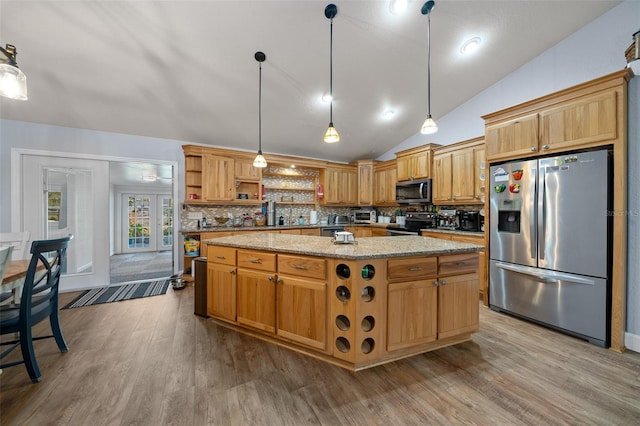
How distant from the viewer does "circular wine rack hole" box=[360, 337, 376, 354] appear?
1.93 metres

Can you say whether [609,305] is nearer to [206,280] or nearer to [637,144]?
[637,144]

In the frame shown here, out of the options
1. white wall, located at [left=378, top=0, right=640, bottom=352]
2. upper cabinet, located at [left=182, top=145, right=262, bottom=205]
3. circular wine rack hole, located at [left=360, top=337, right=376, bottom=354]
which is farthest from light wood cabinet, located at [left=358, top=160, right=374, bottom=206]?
circular wine rack hole, located at [left=360, top=337, right=376, bottom=354]

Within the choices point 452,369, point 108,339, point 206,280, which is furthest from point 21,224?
point 452,369

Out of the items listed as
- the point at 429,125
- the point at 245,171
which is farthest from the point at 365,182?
the point at 429,125

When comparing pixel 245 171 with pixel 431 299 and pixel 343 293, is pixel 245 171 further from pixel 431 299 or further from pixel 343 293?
pixel 431 299

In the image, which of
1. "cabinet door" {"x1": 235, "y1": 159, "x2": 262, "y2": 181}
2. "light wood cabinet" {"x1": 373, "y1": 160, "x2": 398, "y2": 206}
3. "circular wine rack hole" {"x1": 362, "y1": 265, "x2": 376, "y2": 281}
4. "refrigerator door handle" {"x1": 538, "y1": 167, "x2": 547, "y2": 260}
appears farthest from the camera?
"light wood cabinet" {"x1": 373, "y1": 160, "x2": 398, "y2": 206}

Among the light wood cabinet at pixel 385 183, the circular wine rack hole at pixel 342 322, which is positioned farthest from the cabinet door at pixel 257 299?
the light wood cabinet at pixel 385 183

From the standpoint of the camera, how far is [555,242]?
2.54 m

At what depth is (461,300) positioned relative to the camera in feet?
7.31

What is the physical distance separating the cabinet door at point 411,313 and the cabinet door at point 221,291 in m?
1.52

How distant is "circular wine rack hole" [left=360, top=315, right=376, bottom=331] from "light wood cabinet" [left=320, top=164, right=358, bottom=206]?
12.7ft

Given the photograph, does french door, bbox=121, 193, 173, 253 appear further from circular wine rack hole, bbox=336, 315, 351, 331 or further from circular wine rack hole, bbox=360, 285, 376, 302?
circular wine rack hole, bbox=360, 285, 376, 302

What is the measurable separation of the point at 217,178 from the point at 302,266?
3.20m

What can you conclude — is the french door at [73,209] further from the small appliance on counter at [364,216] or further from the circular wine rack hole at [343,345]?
the small appliance on counter at [364,216]
